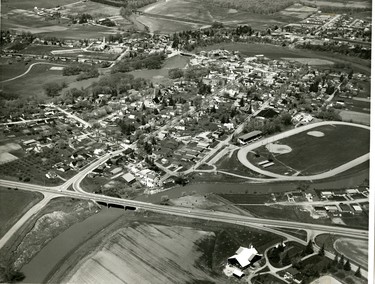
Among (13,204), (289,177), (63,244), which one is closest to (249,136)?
(289,177)

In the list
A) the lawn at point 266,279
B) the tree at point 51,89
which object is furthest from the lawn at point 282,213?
the tree at point 51,89

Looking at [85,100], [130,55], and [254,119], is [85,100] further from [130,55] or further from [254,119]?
[254,119]

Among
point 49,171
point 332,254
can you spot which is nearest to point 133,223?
point 49,171

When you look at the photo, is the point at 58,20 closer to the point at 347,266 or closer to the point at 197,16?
the point at 197,16

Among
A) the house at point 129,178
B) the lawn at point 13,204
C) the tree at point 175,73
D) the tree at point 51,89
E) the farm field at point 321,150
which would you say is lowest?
the lawn at point 13,204

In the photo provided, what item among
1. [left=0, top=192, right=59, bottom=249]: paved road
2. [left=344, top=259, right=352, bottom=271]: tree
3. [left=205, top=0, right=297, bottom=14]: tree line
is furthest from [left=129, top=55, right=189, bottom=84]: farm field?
[left=344, top=259, right=352, bottom=271]: tree

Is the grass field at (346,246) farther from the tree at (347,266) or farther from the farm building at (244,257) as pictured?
the farm building at (244,257)
